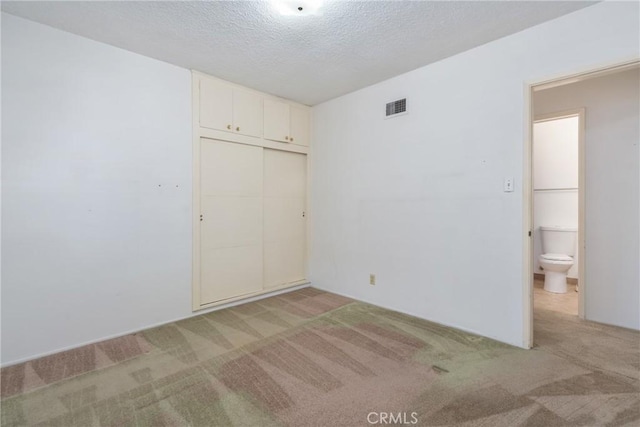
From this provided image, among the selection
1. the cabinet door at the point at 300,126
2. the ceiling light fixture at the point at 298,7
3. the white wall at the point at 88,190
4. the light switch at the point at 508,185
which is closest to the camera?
the ceiling light fixture at the point at 298,7

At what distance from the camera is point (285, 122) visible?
379 centimetres

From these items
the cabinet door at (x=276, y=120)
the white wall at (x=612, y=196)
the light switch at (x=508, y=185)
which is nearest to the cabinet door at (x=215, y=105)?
the cabinet door at (x=276, y=120)

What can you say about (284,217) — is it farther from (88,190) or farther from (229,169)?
(88,190)

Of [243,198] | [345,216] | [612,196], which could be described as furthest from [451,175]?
[243,198]

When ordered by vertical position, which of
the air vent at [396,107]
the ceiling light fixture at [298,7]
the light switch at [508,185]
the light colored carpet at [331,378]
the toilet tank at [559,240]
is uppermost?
the ceiling light fixture at [298,7]

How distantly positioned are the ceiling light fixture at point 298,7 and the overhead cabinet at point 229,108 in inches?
52.9

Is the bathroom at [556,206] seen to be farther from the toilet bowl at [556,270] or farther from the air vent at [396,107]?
the air vent at [396,107]

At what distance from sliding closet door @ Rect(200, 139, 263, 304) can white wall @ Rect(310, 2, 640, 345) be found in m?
0.99

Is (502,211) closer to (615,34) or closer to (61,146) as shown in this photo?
(615,34)

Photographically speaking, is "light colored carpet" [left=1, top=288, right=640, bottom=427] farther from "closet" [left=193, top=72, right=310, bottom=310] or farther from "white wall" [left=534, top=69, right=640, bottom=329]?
"closet" [left=193, top=72, right=310, bottom=310]

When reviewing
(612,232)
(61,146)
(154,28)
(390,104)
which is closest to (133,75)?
(154,28)

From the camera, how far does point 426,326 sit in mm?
2756

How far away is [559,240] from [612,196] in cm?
153

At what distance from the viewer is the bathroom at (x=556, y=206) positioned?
3.76 meters
